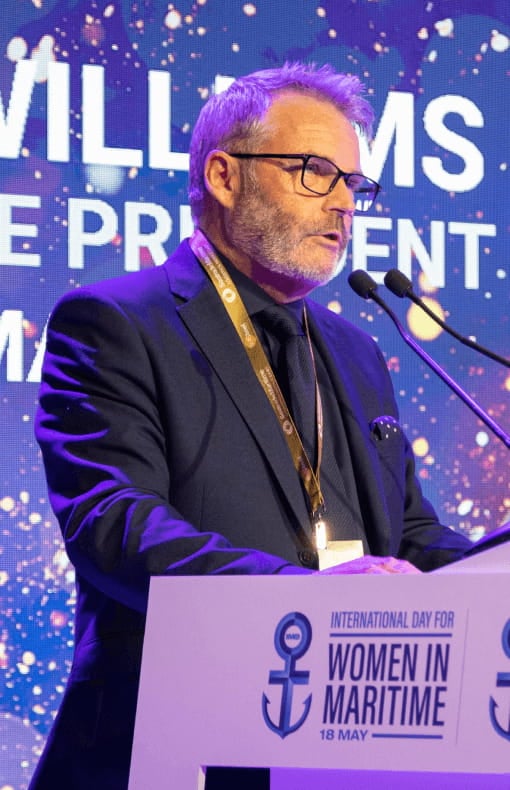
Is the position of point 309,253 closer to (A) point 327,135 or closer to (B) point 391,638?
(A) point 327,135

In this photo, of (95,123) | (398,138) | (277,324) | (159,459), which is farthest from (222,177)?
(398,138)

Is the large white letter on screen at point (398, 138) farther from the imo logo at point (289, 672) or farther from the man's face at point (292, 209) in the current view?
the imo logo at point (289, 672)

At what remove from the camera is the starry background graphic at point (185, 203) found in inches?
148

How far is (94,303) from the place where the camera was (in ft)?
8.67

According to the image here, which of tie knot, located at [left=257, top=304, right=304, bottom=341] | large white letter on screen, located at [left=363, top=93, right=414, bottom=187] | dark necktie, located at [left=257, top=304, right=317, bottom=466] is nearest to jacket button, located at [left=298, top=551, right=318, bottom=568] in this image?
dark necktie, located at [left=257, top=304, right=317, bottom=466]

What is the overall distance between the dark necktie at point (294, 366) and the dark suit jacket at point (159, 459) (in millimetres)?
117

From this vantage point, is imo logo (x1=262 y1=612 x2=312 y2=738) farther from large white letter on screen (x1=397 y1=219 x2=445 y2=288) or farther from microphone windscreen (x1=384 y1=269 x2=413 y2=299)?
large white letter on screen (x1=397 y1=219 x2=445 y2=288)

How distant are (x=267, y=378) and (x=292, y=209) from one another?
17.6 inches

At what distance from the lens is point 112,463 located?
7.89 ft

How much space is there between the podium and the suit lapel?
83cm

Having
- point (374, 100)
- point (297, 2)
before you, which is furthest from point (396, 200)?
point (297, 2)

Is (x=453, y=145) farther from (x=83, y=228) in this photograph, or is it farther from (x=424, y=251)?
(x=83, y=228)

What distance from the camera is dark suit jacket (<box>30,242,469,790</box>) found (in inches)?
88.7

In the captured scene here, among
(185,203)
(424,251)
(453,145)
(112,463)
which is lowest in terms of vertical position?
(112,463)
